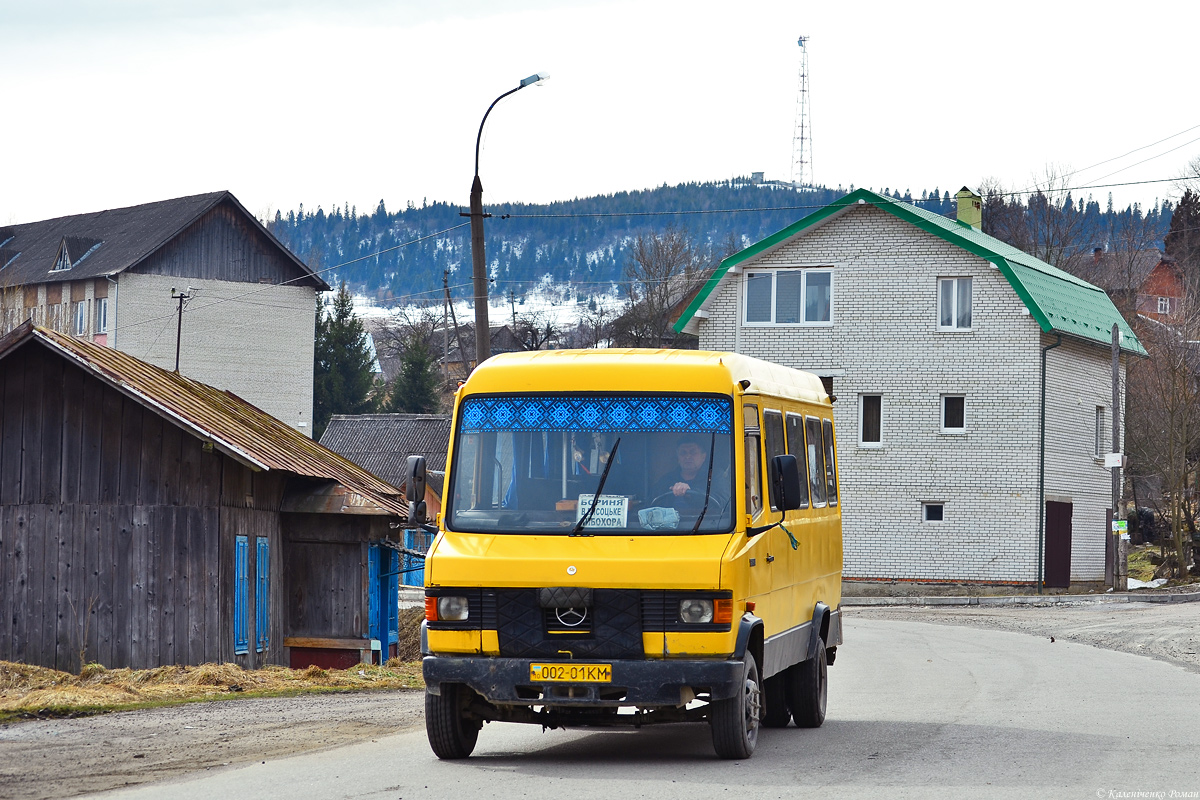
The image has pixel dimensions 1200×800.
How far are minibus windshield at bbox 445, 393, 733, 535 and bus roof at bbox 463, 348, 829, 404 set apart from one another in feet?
0.27

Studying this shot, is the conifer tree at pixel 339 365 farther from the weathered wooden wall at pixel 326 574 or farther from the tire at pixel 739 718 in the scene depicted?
the tire at pixel 739 718

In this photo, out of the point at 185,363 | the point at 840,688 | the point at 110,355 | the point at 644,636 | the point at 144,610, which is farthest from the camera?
the point at 185,363

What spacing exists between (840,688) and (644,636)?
7256mm

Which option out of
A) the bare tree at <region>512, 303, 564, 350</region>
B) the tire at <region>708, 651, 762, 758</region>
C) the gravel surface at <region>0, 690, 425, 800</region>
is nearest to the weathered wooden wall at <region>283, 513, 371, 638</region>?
the gravel surface at <region>0, 690, 425, 800</region>

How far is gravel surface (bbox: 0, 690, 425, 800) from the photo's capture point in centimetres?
959

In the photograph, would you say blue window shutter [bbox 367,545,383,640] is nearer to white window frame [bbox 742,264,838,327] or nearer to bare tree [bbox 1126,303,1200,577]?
white window frame [bbox 742,264,838,327]

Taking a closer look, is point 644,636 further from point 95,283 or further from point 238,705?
point 95,283

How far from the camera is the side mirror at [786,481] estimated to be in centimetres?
1043

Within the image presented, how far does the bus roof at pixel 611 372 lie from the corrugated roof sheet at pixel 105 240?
59.8 meters

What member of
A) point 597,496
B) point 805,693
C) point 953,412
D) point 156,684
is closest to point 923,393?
point 953,412

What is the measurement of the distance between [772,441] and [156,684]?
29.9 ft

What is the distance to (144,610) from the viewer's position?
20688 millimetres

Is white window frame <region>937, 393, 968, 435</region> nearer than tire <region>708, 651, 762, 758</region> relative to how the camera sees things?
No

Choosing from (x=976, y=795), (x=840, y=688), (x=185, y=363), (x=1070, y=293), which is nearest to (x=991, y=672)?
(x=840, y=688)
